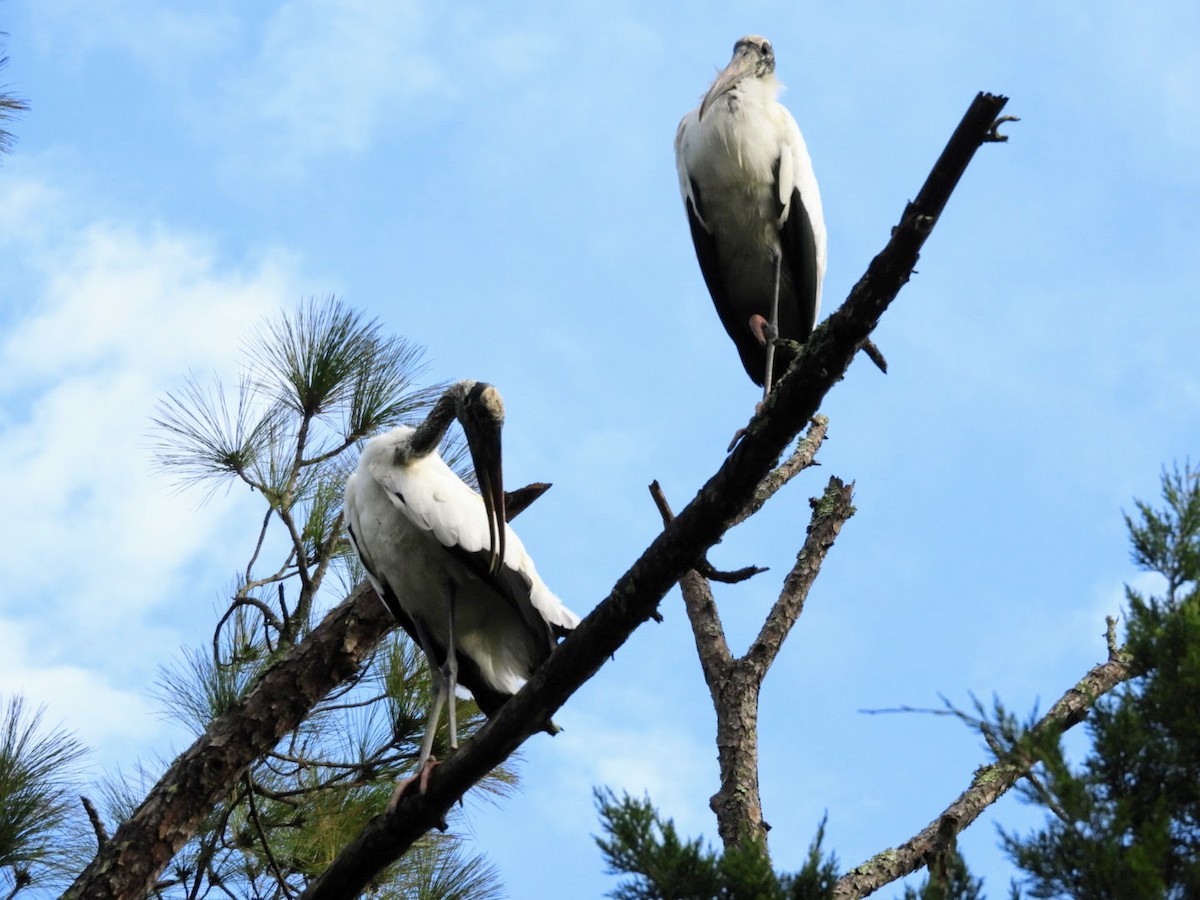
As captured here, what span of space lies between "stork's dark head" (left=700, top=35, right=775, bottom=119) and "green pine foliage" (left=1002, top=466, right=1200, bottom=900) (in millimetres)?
3614

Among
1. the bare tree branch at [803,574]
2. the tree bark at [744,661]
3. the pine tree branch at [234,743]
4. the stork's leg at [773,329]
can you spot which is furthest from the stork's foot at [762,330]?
the pine tree branch at [234,743]

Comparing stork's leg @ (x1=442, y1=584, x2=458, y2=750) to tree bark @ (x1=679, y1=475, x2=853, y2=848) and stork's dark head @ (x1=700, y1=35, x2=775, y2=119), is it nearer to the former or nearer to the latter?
tree bark @ (x1=679, y1=475, x2=853, y2=848)

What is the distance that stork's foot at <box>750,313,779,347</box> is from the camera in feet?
16.7

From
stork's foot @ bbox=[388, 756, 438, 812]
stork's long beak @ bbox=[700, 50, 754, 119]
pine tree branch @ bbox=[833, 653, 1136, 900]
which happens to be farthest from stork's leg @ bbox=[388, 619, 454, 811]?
stork's long beak @ bbox=[700, 50, 754, 119]

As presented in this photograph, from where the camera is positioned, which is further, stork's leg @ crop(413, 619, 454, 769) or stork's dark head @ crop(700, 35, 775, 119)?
stork's dark head @ crop(700, 35, 775, 119)

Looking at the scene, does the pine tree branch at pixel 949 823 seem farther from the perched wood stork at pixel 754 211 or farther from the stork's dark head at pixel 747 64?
the stork's dark head at pixel 747 64

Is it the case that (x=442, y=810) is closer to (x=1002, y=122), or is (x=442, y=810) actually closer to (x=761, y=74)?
(x=1002, y=122)

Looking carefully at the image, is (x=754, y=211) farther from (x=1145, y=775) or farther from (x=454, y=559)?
(x=1145, y=775)

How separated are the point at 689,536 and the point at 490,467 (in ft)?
4.64

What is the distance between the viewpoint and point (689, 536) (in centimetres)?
316

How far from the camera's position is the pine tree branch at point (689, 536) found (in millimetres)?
2750

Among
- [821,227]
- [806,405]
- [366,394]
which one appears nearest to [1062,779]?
[806,405]

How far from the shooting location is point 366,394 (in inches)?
Result: 225

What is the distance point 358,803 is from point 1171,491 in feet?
11.4
